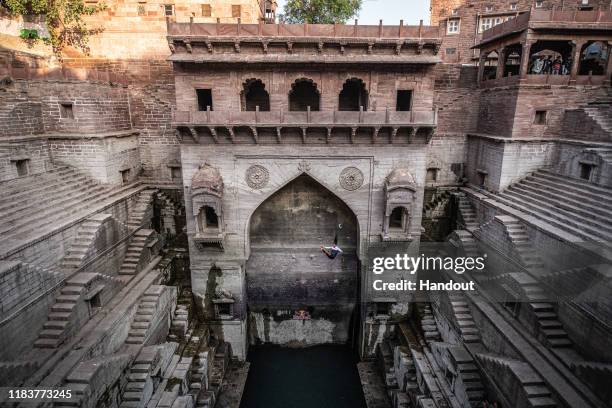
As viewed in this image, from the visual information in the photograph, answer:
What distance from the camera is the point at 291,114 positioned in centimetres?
1301

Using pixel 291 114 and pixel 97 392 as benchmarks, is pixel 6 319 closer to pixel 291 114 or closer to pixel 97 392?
pixel 97 392

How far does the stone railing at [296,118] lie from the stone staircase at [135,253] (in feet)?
18.3

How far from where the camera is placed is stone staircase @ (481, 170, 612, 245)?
11156 millimetres

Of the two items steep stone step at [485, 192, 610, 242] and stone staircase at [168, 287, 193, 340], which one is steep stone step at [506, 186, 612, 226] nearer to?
steep stone step at [485, 192, 610, 242]

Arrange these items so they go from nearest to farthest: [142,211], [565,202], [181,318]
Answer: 1. [565,202]
2. [181,318]
3. [142,211]

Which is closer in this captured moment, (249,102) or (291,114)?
(291,114)

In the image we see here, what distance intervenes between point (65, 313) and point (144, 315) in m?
2.65

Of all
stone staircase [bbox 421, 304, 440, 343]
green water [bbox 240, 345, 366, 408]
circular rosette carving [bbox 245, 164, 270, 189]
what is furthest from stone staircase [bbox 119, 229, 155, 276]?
stone staircase [bbox 421, 304, 440, 343]

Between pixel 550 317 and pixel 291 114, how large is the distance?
10.4 metres


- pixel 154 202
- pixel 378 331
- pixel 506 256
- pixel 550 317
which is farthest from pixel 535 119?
pixel 154 202

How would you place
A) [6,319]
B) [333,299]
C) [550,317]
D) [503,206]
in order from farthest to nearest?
[333,299] < [503,206] < [550,317] < [6,319]

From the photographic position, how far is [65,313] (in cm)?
1062

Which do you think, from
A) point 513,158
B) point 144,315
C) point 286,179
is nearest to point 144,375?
point 144,315

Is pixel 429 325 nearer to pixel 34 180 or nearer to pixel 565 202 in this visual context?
pixel 565 202
